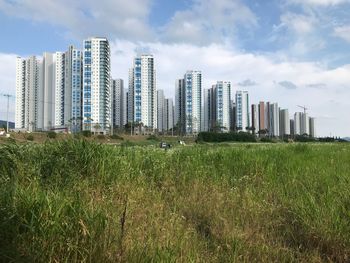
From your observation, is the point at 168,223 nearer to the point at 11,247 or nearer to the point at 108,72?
the point at 11,247

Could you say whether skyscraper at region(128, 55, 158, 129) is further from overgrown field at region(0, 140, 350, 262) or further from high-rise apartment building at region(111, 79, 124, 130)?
overgrown field at region(0, 140, 350, 262)

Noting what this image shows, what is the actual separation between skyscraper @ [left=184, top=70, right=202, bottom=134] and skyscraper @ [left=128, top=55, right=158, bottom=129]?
11484 mm

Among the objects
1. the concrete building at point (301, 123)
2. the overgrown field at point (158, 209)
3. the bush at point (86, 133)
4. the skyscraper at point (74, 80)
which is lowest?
the overgrown field at point (158, 209)

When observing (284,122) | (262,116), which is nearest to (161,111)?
(262,116)

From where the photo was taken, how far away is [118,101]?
376 feet

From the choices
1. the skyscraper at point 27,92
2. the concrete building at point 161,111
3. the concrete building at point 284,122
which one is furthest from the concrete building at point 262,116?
the skyscraper at point 27,92

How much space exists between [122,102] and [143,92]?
30.9ft

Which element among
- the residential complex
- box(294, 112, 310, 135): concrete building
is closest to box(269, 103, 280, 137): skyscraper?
the residential complex

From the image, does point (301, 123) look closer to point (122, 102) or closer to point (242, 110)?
point (242, 110)

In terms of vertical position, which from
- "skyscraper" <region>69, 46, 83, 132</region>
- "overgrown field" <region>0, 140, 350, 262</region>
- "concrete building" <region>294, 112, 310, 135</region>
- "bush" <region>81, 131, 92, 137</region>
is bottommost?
"overgrown field" <region>0, 140, 350, 262</region>

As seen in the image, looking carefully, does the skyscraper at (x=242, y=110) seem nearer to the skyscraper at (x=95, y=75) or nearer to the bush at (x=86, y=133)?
the skyscraper at (x=95, y=75)

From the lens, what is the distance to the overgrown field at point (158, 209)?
3.68 metres

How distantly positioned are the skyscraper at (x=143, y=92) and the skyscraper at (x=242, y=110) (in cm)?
2906

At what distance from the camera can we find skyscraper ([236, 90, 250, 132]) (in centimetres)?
12681
